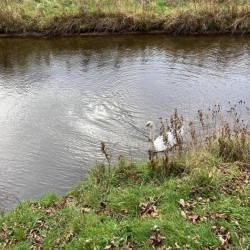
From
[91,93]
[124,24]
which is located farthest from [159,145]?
[124,24]

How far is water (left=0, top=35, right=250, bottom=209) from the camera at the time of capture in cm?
881

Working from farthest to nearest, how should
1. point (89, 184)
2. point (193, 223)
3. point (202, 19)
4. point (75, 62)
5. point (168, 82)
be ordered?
point (202, 19) → point (75, 62) → point (168, 82) → point (89, 184) → point (193, 223)

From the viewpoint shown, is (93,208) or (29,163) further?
(29,163)

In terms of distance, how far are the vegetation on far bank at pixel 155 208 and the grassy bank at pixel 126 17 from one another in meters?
11.8

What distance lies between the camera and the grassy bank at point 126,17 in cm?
1778

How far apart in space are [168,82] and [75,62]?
16.0ft

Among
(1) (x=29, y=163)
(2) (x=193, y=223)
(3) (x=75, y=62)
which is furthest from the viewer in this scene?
(3) (x=75, y=62)

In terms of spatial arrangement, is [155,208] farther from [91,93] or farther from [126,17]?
[126,17]

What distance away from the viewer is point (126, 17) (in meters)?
18.2

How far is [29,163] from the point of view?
893cm

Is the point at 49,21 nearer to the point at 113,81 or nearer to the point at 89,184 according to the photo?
the point at 113,81

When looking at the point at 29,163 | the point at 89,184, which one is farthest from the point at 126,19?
the point at 89,184

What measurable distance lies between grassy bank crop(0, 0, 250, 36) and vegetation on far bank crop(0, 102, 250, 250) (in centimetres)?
1180

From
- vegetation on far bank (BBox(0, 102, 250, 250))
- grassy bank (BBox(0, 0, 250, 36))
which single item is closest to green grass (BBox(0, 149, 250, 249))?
vegetation on far bank (BBox(0, 102, 250, 250))
